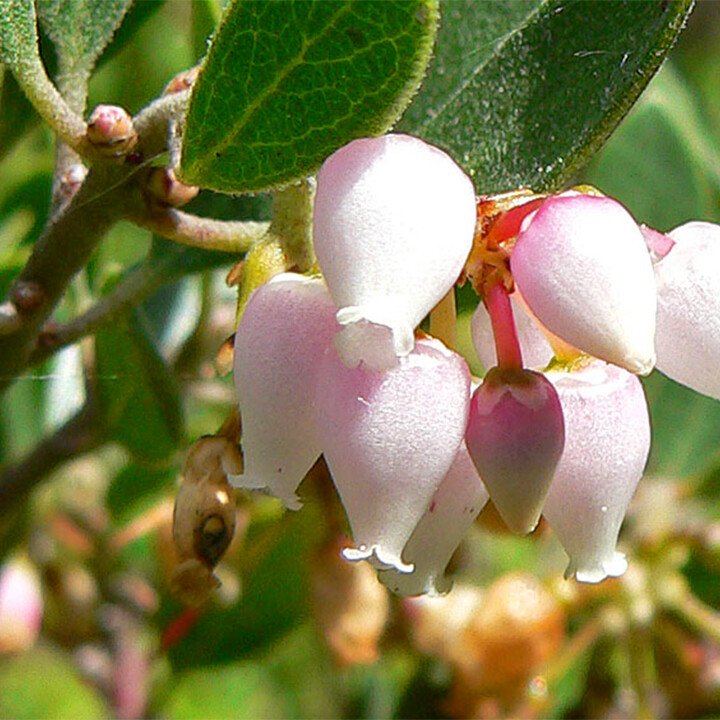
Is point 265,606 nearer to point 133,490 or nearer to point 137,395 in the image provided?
point 133,490

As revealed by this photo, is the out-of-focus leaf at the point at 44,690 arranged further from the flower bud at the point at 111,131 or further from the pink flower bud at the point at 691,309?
the pink flower bud at the point at 691,309

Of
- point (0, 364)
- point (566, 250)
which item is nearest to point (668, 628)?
point (0, 364)

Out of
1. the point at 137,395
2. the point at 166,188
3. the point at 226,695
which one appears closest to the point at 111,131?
the point at 166,188

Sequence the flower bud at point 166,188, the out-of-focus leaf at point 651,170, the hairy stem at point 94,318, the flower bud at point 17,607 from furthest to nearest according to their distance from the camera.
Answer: the flower bud at point 17,607 < the out-of-focus leaf at point 651,170 < the hairy stem at point 94,318 < the flower bud at point 166,188

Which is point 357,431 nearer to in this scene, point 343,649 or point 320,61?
point 320,61

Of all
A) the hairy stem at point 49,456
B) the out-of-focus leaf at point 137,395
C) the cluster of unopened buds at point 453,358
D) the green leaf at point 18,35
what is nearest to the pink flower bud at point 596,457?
the cluster of unopened buds at point 453,358

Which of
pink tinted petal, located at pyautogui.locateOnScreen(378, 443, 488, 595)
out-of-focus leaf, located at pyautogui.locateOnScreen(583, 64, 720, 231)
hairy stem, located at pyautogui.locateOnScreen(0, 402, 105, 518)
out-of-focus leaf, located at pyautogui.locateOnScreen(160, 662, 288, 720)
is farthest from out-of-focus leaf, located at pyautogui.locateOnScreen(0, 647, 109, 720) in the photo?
pink tinted petal, located at pyautogui.locateOnScreen(378, 443, 488, 595)

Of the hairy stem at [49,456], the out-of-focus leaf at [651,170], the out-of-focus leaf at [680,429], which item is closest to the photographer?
the hairy stem at [49,456]
